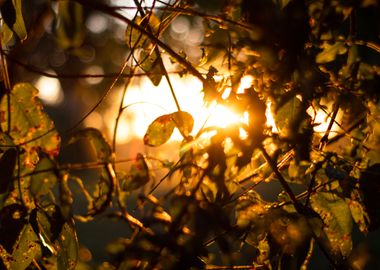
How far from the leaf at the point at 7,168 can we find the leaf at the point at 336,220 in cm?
65

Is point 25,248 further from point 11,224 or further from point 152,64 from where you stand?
point 152,64

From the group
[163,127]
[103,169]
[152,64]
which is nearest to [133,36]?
[152,64]

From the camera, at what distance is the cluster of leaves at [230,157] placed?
80 centimetres

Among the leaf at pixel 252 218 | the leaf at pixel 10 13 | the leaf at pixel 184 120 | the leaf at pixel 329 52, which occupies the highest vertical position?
the leaf at pixel 10 13

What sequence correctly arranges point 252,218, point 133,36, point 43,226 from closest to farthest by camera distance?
point 252,218 → point 43,226 → point 133,36

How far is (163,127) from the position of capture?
112 cm

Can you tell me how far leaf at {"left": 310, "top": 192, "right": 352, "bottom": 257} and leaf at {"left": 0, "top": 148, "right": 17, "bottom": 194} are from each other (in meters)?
0.65

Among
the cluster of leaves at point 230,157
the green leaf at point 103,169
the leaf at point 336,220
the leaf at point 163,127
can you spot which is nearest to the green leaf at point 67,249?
the cluster of leaves at point 230,157

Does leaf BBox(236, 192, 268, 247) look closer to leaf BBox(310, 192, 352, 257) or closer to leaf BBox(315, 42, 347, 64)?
leaf BBox(310, 192, 352, 257)

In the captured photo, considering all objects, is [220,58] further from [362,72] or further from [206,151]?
[206,151]

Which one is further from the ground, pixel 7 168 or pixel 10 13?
pixel 10 13

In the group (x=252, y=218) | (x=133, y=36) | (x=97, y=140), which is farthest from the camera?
(x=133, y=36)

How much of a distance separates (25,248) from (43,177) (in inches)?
11.8

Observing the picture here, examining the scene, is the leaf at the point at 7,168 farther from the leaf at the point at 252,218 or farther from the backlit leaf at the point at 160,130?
the leaf at the point at 252,218
